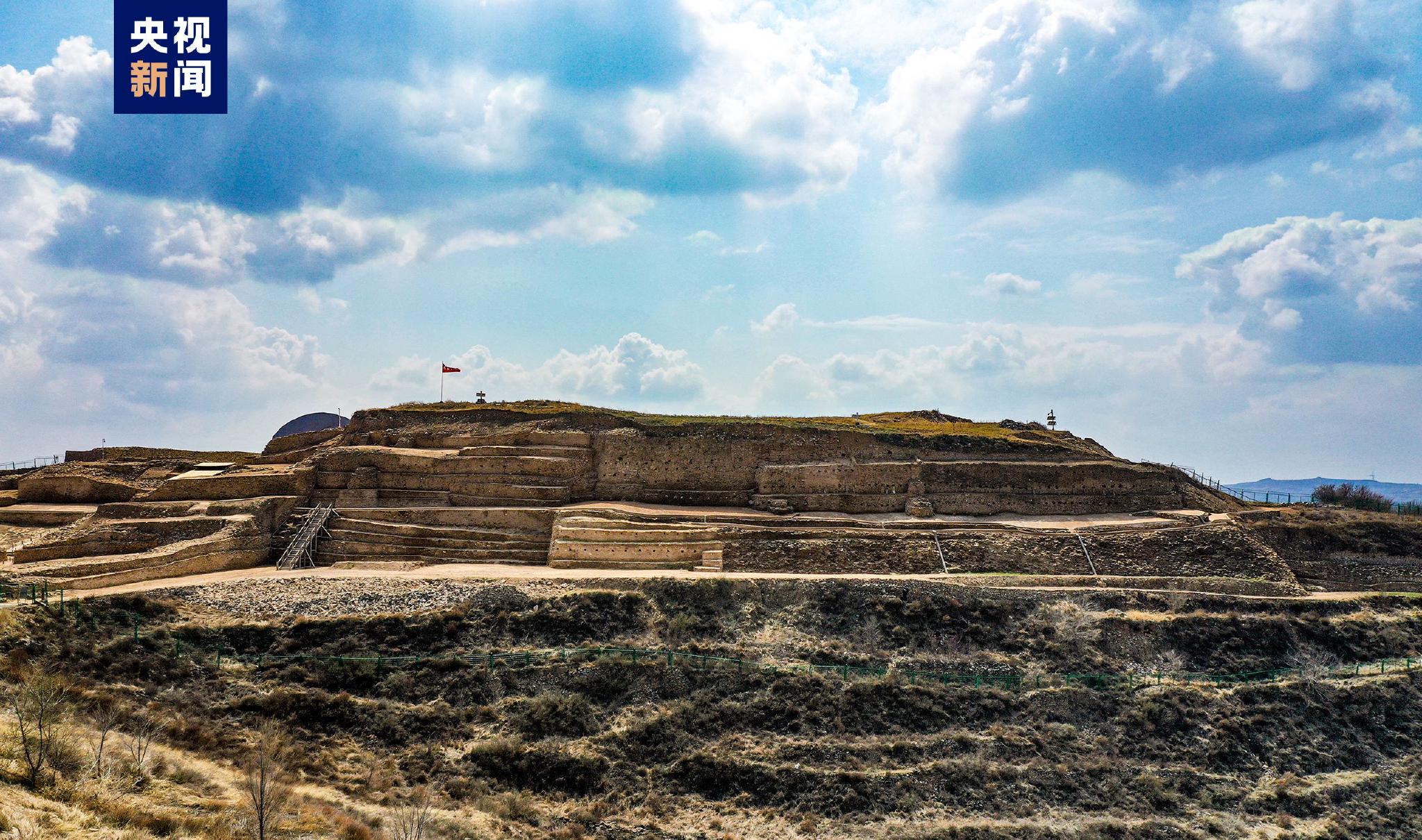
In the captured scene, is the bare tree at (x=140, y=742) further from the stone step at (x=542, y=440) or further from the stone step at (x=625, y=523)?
the stone step at (x=542, y=440)

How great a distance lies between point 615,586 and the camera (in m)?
23.4

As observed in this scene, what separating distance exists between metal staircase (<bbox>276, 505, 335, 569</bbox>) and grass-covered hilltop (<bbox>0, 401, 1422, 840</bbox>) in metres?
0.11

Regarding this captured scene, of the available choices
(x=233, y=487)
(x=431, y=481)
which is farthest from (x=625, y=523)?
(x=233, y=487)

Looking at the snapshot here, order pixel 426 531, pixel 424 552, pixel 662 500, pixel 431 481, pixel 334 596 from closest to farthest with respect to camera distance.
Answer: pixel 334 596 < pixel 424 552 < pixel 426 531 < pixel 431 481 < pixel 662 500

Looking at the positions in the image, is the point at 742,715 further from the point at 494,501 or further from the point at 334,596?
the point at 494,501

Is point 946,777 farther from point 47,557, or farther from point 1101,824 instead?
point 47,557

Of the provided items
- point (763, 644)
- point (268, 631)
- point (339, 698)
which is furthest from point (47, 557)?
point (763, 644)

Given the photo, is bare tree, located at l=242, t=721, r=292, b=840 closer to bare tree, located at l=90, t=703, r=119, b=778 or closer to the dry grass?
bare tree, located at l=90, t=703, r=119, b=778

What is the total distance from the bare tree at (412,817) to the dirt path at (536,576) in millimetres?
7916

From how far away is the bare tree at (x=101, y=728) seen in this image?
1416 cm

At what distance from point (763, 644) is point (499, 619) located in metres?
6.38

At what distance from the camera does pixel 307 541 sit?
27.7 meters

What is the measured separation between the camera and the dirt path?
23.9m

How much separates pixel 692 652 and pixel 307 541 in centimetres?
1388
